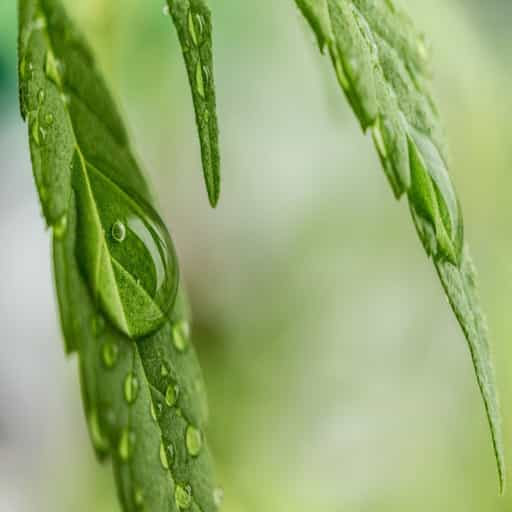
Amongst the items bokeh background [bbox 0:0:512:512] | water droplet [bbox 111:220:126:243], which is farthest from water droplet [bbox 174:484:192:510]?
bokeh background [bbox 0:0:512:512]

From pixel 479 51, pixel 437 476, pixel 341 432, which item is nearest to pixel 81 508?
pixel 341 432

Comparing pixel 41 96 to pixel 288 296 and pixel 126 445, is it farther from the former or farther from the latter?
pixel 288 296

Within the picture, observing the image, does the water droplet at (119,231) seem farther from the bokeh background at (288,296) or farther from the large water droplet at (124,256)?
the bokeh background at (288,296)

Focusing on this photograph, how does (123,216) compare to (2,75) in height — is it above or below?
below

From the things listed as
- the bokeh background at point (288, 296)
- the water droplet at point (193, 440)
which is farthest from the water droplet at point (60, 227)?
the bokeh background at point (288, 296)

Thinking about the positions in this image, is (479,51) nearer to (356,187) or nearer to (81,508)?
(356,187)

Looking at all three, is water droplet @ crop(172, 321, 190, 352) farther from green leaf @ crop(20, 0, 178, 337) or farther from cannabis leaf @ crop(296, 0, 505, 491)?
cannabis leaf @ crop(296, 0, 505, 491)

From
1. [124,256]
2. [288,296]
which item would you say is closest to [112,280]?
[124,256]
